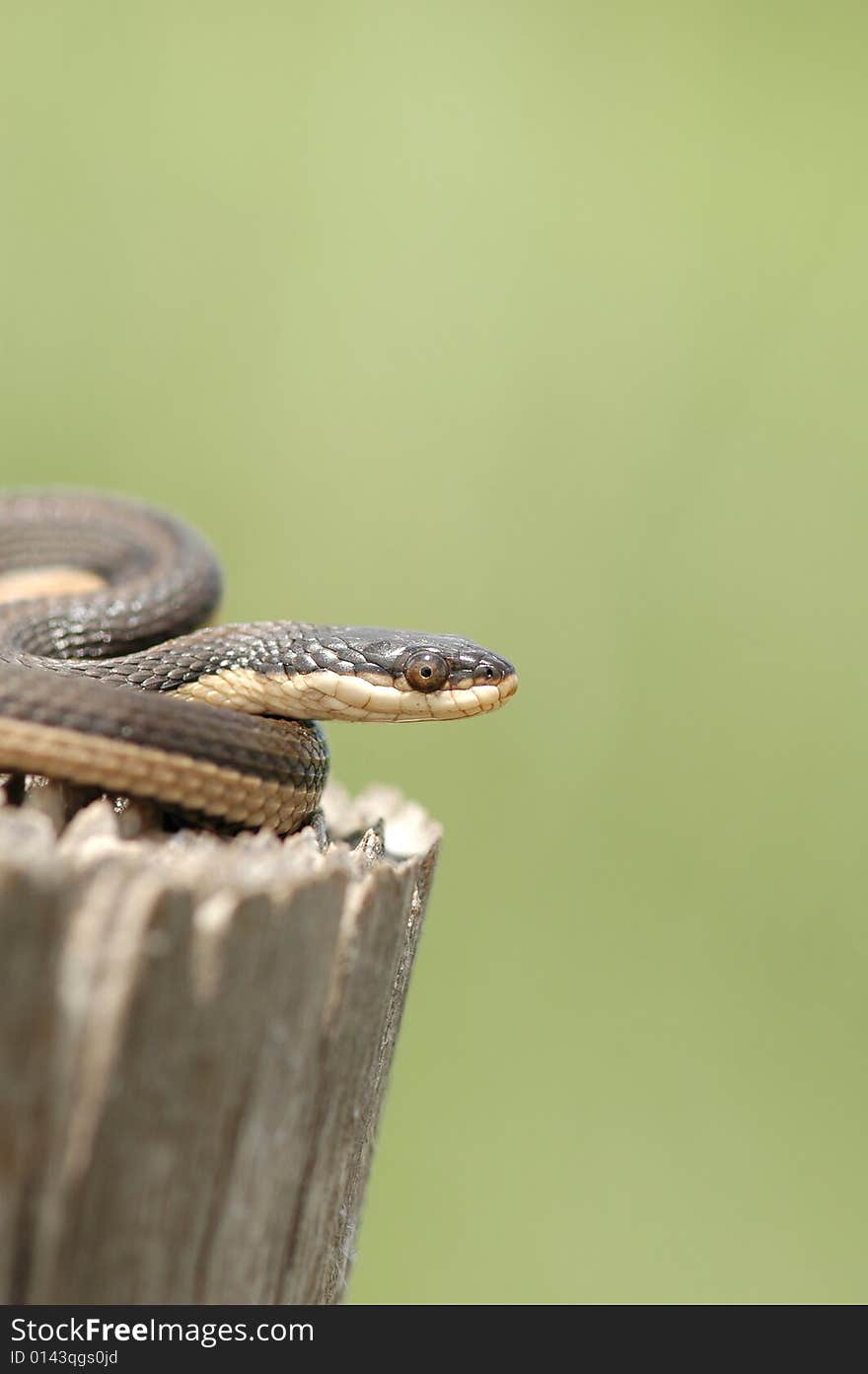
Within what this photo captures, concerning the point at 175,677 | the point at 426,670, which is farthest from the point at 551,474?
the point at 175,677

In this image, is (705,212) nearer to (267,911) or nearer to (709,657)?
(709,657)

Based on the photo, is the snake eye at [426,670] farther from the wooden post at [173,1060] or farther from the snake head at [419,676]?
the wooden post at [173,1060]

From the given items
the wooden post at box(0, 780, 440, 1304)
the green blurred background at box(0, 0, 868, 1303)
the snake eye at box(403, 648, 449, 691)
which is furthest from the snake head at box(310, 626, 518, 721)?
the green blurred background at box(0, 0, 868, 1303)

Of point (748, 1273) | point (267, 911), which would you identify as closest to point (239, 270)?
point (748, 1273)

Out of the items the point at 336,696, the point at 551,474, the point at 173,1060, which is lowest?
the point at 551,474

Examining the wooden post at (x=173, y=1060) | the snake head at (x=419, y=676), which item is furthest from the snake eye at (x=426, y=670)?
the wooden post at (x=173, y=1060)

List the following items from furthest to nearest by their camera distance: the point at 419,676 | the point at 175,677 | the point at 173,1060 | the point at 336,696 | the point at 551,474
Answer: the point at 551,474, the point at 419,676, the point at 336,696, the point at 175,677, the point at 173,1060

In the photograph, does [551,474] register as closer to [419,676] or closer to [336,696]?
[419,676]
